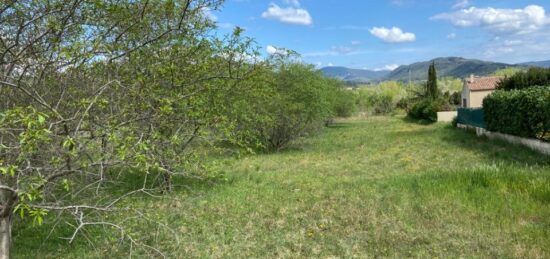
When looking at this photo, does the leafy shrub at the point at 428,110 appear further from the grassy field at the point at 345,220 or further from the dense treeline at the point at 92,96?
the dense treeline at the point at 92,96

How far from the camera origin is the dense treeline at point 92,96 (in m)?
3.54

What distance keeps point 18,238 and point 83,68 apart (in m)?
3.20

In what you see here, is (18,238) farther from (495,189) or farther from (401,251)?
(495,189)

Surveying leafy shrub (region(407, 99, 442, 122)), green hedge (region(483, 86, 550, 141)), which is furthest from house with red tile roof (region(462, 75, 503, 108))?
green hedge (region(483, 86, 550, 141))

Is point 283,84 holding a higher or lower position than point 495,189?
higher

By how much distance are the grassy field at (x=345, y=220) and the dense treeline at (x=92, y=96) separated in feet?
2.25

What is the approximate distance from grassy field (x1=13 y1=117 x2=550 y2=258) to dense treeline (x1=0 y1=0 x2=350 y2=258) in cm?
69

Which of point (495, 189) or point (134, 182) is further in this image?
point (134, 182)

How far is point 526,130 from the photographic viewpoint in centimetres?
1470

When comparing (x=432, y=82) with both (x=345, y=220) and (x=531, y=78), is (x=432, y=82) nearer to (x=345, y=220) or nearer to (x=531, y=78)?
(x=531, y=78)

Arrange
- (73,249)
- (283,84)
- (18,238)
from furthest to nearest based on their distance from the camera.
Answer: (283,84) → (18,238) → (73,249)

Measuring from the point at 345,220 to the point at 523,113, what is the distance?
455 inches

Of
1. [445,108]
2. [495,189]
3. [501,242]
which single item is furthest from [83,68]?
[445,108]

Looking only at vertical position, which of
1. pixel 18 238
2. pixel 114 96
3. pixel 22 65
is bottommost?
pixel 18 238
